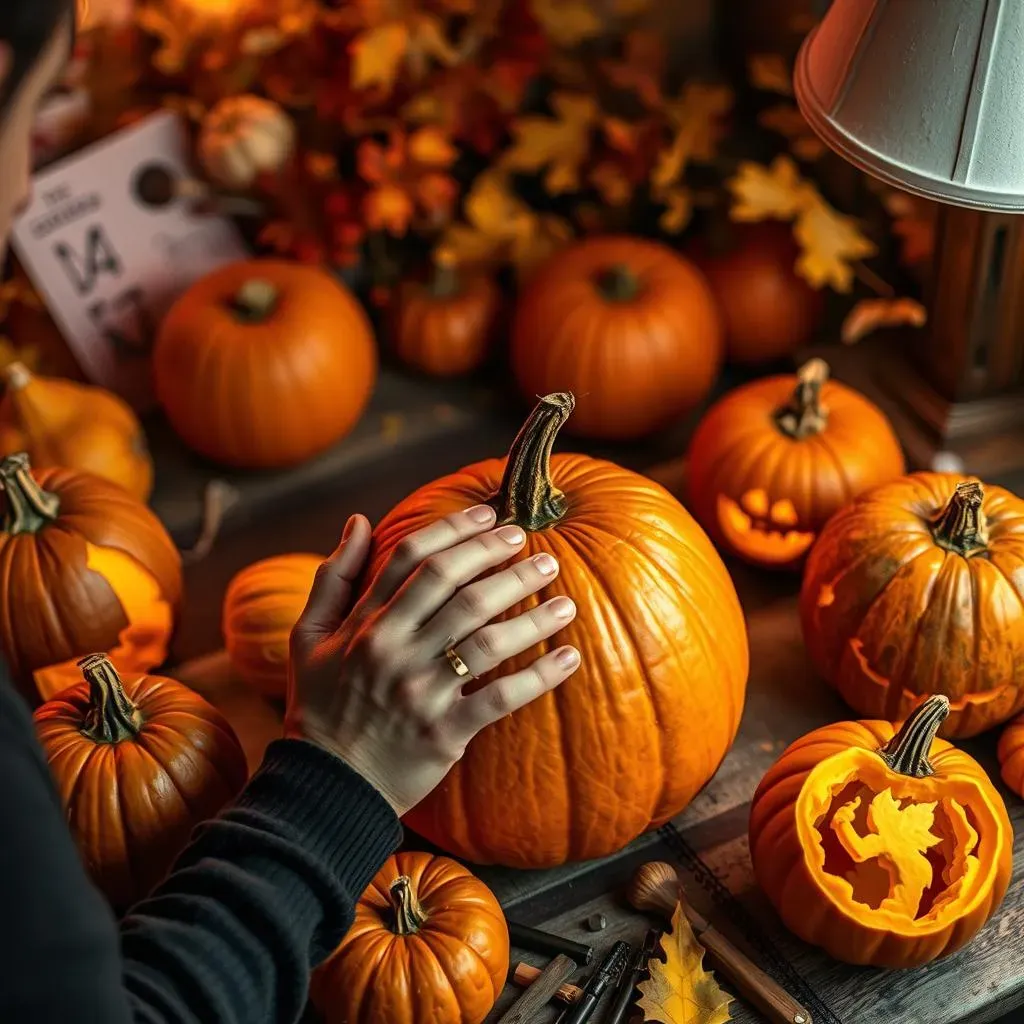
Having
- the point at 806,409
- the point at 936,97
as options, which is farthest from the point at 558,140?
the point at 936,97

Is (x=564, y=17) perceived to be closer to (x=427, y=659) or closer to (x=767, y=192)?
(x=767, y=192)

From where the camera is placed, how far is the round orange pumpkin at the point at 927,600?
1.10 m

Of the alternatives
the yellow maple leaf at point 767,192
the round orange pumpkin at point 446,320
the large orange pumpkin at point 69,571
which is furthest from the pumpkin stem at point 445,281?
the large orange pumpkin at point 69,571

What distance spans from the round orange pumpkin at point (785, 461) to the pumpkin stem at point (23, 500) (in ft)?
2.13

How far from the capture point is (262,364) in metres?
1.49

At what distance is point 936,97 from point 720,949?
70cm

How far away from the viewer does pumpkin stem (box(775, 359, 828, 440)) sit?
130 cm

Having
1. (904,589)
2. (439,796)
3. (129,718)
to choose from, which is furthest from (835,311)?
(129,718)

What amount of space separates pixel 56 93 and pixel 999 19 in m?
1.17

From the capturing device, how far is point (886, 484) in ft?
3.94

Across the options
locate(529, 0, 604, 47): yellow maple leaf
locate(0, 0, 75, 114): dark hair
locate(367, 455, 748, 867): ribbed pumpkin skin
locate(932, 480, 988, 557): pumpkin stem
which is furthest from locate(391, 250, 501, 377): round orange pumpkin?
locate(0, 0, 75, 114): dark hair

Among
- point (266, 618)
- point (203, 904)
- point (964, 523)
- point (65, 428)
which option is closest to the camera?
point (203, 904)

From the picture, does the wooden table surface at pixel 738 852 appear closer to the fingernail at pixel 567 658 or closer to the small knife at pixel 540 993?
the small knife at pixel 540 993

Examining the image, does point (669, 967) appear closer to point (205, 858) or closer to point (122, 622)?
point (205, 858)
